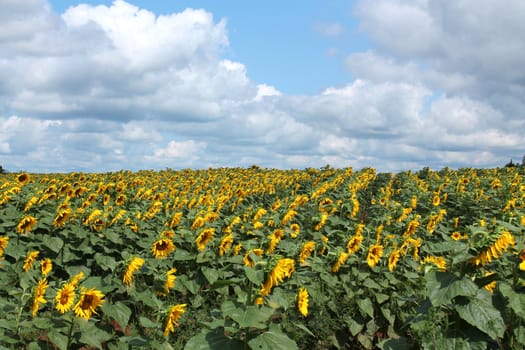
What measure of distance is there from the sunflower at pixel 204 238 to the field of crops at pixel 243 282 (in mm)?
15

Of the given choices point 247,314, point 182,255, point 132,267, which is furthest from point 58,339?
point 182,255

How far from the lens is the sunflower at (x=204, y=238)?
6493 mm

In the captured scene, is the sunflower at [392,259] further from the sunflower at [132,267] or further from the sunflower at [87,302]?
the sunflower at [87,302]

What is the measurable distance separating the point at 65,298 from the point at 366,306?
136 inches

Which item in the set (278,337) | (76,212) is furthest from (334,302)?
(76,212)

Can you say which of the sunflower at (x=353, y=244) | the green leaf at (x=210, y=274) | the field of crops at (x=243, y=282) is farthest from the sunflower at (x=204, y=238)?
the sunflower at (x=353, y=244)

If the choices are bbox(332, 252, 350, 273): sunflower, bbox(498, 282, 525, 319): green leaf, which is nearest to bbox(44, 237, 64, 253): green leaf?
bbox(332, 252, 350, 273): sunflower

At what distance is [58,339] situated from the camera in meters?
4.13

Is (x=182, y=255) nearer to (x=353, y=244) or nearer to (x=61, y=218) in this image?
(x=61, y=218)

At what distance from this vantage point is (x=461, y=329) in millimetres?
3898

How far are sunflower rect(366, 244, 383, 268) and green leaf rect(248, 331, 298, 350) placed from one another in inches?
116

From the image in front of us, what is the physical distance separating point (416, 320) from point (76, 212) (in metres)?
5.26

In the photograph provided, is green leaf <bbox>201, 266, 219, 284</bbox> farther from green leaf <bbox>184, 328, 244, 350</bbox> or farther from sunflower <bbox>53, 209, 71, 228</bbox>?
green leaf <bbox>184, 328, 244, 350</bbox>

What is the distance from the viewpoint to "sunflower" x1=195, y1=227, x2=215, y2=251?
649 cm
